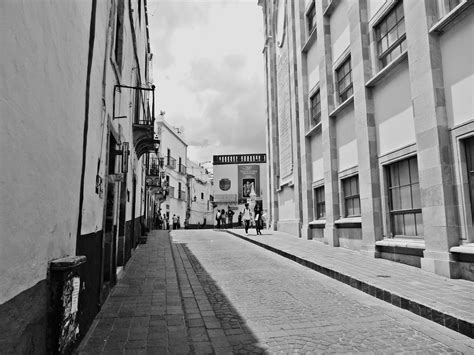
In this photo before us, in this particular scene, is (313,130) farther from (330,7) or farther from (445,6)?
(445,6)

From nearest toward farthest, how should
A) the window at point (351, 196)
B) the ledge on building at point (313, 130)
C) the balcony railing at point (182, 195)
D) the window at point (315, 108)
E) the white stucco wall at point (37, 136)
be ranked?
the white stucco wall at point (37, 136) → the window at point (351, 196) → the ledge on building at point (313, 130) → the window at point (315, 108) → the balcony railing at point (182, 195)

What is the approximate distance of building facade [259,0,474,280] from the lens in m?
6.53

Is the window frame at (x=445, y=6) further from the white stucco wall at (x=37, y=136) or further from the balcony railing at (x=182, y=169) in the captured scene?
the balcony railing at (x=182, y=169)

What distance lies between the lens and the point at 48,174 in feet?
8.66

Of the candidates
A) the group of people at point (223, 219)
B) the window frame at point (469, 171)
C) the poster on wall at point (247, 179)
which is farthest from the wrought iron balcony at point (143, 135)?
the poster on wall at point (247, 179)

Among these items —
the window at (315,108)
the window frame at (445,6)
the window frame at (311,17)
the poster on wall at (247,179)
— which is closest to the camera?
the window frame at (445,6)

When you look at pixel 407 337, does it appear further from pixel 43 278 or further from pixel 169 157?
pixel 169 157

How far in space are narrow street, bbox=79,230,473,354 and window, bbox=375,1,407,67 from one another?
232 inches

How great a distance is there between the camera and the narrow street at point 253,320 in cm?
374

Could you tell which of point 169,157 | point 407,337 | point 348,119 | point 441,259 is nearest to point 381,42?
point 348,119

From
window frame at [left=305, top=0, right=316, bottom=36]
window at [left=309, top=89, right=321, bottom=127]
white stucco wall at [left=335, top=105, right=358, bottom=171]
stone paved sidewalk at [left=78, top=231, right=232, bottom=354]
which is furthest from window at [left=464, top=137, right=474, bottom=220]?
window frame at [left=305, top=0, right=316, bottom=36]

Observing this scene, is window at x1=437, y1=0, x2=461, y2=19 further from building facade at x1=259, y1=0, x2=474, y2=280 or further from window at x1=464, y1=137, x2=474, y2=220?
window at x1=464, y1=137, x2=474, y2=220

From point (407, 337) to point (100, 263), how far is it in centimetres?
399

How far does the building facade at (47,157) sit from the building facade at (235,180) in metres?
46.5
